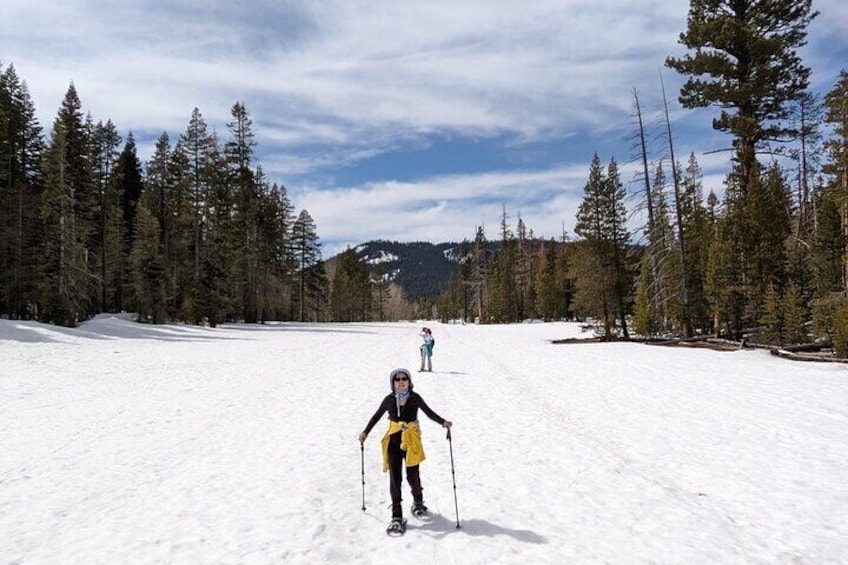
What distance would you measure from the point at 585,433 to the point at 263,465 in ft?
21.0

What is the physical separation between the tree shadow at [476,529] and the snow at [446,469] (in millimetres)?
42

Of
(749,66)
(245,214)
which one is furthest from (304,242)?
(749,66)

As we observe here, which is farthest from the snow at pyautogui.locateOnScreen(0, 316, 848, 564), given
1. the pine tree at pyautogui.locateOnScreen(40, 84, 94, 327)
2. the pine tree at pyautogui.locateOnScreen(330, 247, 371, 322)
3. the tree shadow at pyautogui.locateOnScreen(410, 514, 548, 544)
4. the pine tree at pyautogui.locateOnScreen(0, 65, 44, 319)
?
the pine tree at pyautogui.locateOnScreen(330, 247, 371, 322)

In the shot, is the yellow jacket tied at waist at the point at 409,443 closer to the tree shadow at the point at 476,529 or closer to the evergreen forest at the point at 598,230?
the tree shadow at the point at 476,529

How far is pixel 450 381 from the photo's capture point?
57.6 ft

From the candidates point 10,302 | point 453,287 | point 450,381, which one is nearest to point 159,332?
point 10,302

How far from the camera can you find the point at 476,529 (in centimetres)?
574

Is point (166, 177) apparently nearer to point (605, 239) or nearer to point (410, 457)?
point (605, 239)

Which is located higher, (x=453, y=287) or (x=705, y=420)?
(x=453, y=287)

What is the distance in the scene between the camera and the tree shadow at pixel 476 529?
18.2 feet

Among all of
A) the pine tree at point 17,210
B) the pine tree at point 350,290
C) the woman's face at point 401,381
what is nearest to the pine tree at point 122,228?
the pine tree at point 17,210

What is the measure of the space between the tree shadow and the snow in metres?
0.04

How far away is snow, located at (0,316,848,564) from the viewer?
5.37m

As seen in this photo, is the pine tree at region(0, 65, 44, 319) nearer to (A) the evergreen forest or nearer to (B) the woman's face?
(A) the evergreen forest
